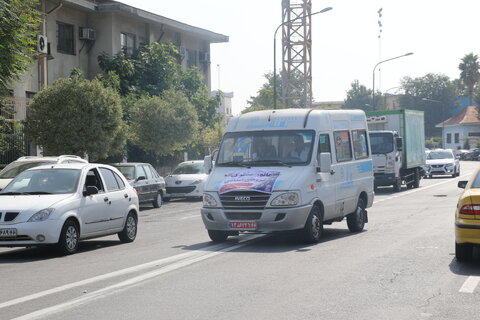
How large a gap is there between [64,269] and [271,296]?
3.72 m

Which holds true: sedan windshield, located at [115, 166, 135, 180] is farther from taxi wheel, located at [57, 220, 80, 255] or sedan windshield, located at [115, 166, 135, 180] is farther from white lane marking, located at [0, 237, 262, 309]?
taxi wheel, located at [57, 220, 80, 255]

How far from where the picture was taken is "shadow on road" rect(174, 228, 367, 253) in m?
12.7

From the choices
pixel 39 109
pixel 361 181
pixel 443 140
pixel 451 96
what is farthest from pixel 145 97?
pixel 451 96

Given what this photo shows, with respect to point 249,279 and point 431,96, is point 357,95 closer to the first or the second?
point 431,96

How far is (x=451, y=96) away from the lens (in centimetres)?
11906

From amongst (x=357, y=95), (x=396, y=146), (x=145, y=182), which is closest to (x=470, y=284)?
(x=145, y=182)

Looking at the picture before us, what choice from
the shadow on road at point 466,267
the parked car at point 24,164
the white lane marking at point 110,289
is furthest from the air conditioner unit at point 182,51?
the shadow on road at point 466,267

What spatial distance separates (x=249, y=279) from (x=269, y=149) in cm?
473

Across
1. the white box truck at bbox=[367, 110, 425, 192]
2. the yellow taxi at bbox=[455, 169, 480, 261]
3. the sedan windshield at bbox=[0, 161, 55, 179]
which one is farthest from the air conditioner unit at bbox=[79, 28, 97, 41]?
the yellow taxi at bbox=[455, 169, 480, 261]

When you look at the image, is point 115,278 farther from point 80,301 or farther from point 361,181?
point 361,181

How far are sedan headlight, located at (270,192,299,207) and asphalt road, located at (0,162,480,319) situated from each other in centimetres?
74

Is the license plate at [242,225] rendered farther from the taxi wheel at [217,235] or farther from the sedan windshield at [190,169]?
the sedan windshield at [190,169]

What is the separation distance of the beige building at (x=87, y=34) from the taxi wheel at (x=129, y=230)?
1516 cm

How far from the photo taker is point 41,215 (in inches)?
472
